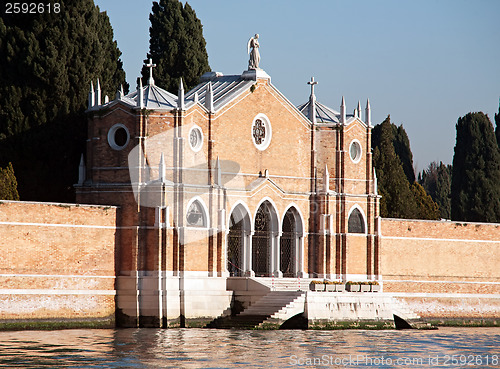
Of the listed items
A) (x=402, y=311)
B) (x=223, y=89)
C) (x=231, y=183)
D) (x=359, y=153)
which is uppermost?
(x=223, y=89)

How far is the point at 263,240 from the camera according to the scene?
1797 inches

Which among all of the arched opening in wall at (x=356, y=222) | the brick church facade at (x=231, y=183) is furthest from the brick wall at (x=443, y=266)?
the brick church facade at (x=231, y=183)

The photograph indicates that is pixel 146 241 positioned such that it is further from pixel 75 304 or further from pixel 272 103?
pixel 272 103

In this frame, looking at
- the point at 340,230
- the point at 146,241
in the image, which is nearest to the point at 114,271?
the point at 146,241

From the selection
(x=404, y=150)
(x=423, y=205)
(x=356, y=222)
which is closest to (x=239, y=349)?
(x=356, y=222)

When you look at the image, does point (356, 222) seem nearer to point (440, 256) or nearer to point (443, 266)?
point (440, 256)

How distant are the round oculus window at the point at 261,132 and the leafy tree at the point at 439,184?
3627 cm

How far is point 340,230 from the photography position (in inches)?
1828

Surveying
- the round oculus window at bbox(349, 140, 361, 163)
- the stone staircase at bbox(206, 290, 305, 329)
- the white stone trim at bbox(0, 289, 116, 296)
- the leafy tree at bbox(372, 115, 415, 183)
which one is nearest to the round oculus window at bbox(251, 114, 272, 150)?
the round oculus window at bbox(349, 140, 361, 163)

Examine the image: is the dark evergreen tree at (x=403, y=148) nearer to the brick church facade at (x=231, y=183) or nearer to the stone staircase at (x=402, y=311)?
the brick church facade at (x=231, y=183)

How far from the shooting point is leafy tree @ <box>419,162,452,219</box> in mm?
82312

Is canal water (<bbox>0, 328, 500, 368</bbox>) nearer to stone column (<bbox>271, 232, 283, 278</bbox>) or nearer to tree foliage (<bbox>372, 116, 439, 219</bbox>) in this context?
stone column (<bbox>271, 232, 283, 278</bbox>)

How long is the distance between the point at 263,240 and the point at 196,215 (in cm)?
441

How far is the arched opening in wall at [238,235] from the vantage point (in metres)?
44.0
